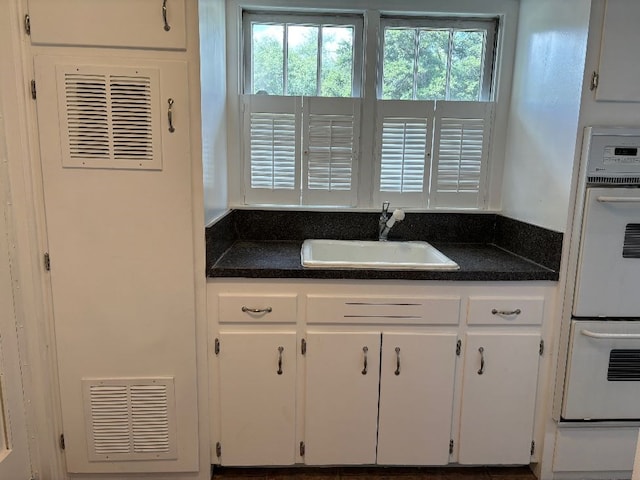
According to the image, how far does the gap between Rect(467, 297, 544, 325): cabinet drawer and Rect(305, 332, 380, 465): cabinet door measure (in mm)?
413

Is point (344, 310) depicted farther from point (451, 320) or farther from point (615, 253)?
point (615, 253)

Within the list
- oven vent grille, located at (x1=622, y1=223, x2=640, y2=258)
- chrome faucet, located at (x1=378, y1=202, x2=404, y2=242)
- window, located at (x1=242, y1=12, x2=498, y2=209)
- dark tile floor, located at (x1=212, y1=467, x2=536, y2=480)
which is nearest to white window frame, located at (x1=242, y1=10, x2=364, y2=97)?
window, located at (x1=242, y1=12, x2=498, y2=209)

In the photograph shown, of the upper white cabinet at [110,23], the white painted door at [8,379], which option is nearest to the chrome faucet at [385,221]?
the upper white cabinet at [110,23]

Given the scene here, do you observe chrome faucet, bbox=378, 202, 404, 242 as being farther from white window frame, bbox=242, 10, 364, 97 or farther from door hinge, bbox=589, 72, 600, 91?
door hinge, bbox=589, 72, 600, 91

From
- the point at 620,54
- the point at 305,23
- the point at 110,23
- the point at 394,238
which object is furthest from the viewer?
the point at 394,238

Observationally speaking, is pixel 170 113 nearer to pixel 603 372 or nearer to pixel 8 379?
pixel 8 379

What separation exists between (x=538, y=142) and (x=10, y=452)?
2.47 metres

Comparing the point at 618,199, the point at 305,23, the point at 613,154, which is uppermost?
the point at 305,23

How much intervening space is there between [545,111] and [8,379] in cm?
239

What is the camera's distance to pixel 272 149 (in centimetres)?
219

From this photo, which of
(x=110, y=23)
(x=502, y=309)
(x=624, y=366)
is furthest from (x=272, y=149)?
(x=624, y=366)

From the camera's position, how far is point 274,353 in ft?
5.67

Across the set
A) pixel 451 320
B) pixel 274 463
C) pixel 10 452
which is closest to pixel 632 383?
pixel 451 320

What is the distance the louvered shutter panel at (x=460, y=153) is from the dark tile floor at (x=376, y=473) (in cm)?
129
